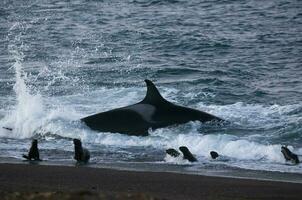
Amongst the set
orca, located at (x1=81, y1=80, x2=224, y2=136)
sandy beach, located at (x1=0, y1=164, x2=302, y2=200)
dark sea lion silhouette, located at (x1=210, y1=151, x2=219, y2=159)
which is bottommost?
dark sea lion silhouette, located at (x1=210, y1=151, x2=219, y2=159)

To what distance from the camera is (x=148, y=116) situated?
19.8 meters

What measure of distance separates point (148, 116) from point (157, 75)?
31.2ft

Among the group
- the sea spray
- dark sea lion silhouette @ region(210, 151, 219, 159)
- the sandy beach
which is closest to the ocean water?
the sea spray

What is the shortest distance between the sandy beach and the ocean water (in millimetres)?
1296

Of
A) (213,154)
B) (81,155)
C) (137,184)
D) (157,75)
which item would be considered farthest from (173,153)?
(157,75)

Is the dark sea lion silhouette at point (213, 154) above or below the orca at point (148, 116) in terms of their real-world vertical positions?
below

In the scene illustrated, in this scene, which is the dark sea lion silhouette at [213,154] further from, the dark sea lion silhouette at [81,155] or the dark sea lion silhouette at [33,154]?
the dark sea lion silhouette at [33,154]

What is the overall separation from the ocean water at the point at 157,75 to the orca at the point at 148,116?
1.11ft

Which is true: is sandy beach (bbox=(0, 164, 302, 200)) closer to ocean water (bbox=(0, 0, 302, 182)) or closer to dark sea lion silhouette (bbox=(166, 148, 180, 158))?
ocean water (bbox=(0, 0, 302, 182))

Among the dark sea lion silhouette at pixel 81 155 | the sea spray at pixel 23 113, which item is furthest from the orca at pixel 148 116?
the dark sea lion silhouette at pixel 81 155

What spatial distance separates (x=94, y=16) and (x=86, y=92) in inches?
788

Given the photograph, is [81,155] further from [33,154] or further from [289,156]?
[289,156]

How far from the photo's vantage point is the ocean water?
680 inches

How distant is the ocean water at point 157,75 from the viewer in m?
17.3
